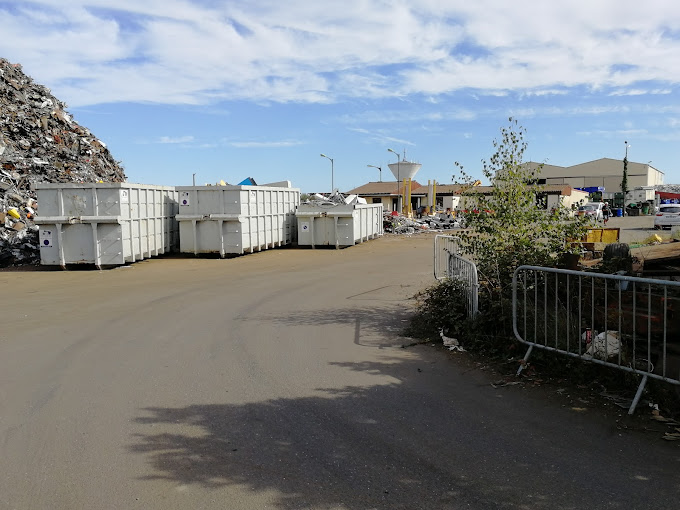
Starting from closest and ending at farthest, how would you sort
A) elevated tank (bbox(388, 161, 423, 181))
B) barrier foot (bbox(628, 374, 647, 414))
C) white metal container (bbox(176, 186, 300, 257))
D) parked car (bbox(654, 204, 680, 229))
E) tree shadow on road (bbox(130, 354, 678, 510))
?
1. tree shadow on road (bbox(130, 354, 678, 510))
2. barrier foot (bbox(628, 374, 647, 414))
3. white metal container (bbox(176, 186, 300, 257))
4. parked car (bbox(654, 204, 680, 229))
5. elevated tank (bbox(388, 161, 423, 181))

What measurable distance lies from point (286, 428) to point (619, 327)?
10.3ft

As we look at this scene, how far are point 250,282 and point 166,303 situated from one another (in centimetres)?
319

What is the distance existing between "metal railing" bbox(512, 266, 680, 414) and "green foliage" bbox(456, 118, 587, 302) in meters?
1.25

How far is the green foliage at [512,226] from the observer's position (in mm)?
7652

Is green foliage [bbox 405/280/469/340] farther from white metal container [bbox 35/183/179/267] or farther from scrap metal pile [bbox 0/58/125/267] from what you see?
scrap metal pile [bbox 0/58/125/267]

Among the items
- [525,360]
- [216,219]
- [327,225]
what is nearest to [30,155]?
[216,219]

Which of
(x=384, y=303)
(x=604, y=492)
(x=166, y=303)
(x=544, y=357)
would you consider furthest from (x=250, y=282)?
(x=604, y=492)

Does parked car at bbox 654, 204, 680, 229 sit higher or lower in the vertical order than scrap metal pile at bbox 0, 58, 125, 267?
lower

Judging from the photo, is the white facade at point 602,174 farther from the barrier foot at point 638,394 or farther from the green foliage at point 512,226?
the barrier foot at point 638,394

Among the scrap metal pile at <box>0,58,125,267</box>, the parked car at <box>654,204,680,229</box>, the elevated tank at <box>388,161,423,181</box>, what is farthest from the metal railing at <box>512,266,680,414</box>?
the elevated tank at <box>388,161,423,181</box>

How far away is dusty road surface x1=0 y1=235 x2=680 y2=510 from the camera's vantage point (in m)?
3.64

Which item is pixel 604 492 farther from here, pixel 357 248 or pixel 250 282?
pixel 357 248

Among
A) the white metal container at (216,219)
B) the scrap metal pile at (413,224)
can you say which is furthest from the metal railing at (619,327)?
the scrap metal pile at (413,224)

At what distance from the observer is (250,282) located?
1388 centimetres
